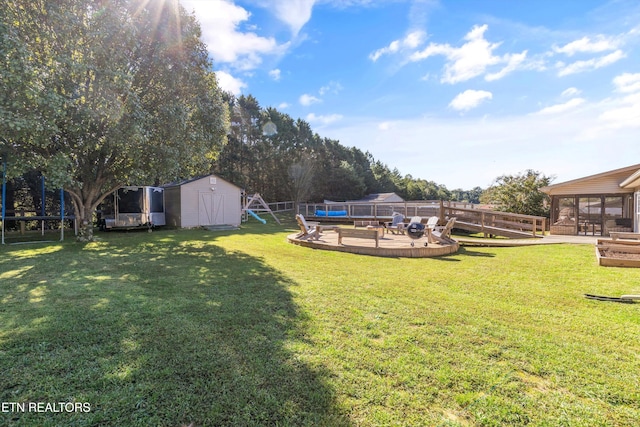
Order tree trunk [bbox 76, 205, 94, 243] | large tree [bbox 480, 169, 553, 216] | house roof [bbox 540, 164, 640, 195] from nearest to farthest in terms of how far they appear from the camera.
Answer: tree trunk [bbox 76, 205, 94, 243], house roof [bbox 540, 164, 640, 195], large tree [bbox 480, 169, 553, 216]

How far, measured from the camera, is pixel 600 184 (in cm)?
1279

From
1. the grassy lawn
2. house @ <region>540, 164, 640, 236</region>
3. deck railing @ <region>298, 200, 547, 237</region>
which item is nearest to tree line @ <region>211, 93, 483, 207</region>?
deck railing @ <region>298, 200, 547, 237</region>

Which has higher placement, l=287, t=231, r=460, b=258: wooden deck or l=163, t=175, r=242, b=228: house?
l=163, t=175, r=242, b=228: house

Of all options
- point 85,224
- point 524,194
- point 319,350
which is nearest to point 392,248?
point 319,350

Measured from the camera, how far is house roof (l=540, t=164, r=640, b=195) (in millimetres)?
12172

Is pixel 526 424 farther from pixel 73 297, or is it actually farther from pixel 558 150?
pixel 558 150

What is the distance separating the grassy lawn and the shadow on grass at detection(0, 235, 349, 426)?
0.05 ft

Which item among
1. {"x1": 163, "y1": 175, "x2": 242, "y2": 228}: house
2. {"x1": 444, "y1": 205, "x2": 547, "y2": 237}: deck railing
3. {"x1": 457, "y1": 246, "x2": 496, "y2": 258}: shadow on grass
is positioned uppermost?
{"x1": 163, "y1": 175, "x2": 242, "y2": 228}: house

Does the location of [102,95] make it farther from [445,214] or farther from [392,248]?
[445,214]

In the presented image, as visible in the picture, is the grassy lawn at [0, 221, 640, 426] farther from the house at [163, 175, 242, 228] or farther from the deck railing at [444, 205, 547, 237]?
the house at [163, 175, 242, 228]

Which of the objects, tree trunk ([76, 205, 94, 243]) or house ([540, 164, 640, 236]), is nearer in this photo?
tree trunk ([76, 205, 94, 243])

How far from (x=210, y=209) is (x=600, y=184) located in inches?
768

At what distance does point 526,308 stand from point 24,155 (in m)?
13.5

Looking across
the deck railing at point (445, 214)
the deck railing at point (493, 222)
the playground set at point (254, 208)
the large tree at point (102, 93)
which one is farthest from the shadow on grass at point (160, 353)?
the playground set at point (254, 208)
